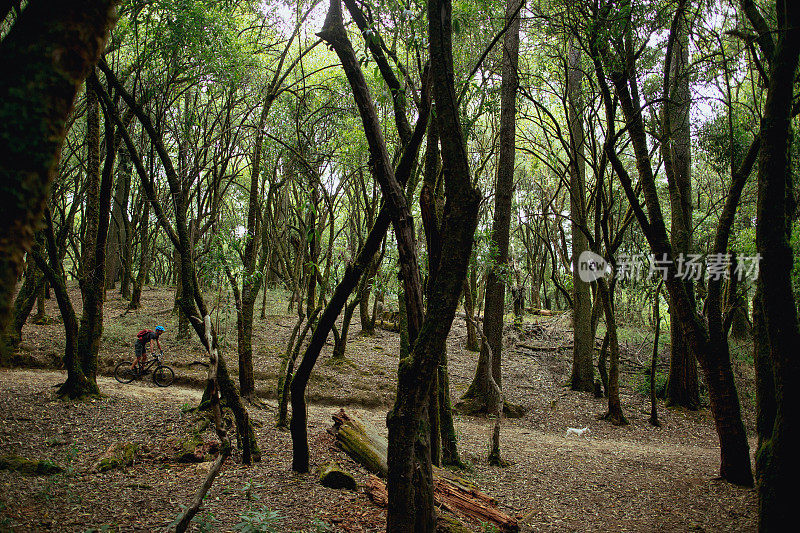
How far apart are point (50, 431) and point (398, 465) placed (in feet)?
19.3

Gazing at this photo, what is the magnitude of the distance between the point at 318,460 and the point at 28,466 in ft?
10.1

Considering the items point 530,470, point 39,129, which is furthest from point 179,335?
point 39,129

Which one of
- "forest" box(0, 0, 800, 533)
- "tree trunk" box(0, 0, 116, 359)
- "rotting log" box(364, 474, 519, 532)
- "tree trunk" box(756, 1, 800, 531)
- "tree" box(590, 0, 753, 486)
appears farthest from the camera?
"tree" box(590, 0, 753, 486)

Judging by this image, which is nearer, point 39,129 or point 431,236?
point 39,129

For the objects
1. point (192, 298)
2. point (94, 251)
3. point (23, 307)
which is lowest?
point (23, 307)

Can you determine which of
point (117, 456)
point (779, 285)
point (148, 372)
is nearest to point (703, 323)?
point (779, 285)

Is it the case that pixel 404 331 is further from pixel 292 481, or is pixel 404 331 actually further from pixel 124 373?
pixel 124 373

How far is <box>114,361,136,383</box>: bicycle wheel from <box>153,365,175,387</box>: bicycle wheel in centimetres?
54

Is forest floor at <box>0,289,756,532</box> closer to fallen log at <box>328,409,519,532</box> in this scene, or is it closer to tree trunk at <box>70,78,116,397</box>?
fallen log at <box>328,409,519,532</box>

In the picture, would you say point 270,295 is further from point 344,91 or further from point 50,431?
point 50,431

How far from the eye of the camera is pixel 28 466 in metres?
4.93

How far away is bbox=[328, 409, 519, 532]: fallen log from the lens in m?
4.50

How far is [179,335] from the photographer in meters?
13.9

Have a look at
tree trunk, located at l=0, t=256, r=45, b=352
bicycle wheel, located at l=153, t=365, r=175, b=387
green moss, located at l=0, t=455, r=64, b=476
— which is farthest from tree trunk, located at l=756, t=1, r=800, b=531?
tree trunk, located at l=0, t=256, r=45, b=352
